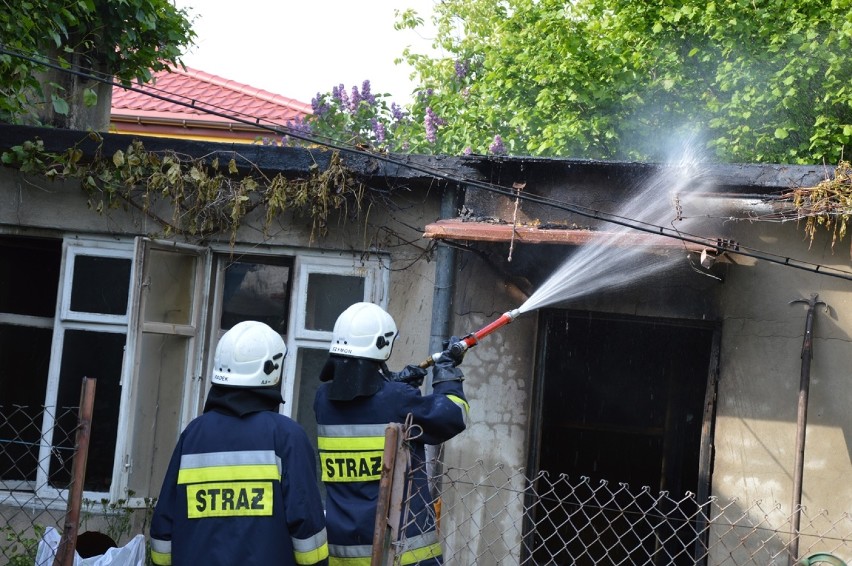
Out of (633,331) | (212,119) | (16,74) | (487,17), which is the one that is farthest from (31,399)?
(487,17)

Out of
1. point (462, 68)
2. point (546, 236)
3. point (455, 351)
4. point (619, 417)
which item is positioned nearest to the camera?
point (455, 351)

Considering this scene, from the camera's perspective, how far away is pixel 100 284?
22.7ft

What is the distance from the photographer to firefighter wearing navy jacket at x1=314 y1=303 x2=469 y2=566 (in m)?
4.20

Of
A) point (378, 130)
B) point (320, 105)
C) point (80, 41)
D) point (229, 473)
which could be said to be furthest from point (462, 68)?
point (229, 473)

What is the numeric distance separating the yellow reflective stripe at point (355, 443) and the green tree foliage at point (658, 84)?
9426 millimetres

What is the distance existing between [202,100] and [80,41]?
8375 millimetres

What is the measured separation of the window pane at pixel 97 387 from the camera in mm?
6883

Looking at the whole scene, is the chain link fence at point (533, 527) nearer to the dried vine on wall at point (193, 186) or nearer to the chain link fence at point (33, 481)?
the dried vine on wall at point (193, 186)

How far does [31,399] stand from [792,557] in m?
5.75

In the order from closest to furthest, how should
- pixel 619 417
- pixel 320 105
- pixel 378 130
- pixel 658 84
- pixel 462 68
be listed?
1. pixel 619 417
2. pixel 320 105
3. pixel 378 130
4. pixel 658 84
5. pixel 462 68

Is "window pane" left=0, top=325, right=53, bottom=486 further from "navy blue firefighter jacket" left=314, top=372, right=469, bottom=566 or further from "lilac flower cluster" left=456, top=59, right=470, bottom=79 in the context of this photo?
"lilac flower cluster" left=456, top=59, right=470, bottom=79

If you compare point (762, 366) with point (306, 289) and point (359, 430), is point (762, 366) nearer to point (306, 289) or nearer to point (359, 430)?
point (359, 430)

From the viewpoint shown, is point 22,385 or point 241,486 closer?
point 241,486

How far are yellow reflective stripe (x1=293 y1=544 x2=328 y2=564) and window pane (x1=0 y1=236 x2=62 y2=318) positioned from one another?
172 inches
